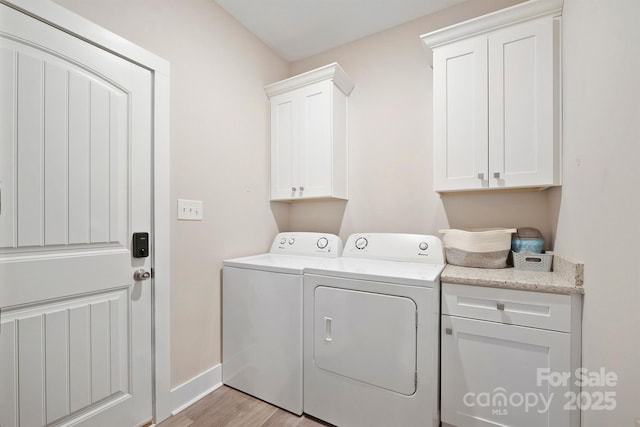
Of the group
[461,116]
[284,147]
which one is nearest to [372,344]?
[461,116]

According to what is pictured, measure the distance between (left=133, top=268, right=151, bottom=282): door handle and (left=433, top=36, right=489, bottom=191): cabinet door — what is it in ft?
6.00

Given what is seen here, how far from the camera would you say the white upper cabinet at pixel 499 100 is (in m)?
1.44

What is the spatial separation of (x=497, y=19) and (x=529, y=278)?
1.46 meters

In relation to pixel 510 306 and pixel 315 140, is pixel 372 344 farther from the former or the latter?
pixel 315 140

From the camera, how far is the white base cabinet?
117 cm

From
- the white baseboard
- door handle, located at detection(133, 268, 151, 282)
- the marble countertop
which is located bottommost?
the white baseboard

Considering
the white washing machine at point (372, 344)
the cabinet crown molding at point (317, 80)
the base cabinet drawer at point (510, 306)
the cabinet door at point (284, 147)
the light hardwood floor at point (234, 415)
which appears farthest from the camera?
the cabinet door at point (284, 147)

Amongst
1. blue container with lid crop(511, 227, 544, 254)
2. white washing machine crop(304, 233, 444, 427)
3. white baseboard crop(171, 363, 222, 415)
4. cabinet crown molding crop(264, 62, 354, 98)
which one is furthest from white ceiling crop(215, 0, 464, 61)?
white baseboard crop(171, 363, 222, 415)

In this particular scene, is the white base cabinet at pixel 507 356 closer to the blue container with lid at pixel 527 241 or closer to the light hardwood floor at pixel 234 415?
the blue container with lid at pixel 527 241

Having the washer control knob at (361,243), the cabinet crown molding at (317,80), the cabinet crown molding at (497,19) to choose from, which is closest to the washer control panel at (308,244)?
the washer control knob at (361,243)

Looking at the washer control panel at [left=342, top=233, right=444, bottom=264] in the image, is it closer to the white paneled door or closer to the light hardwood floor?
the light hardwood floor

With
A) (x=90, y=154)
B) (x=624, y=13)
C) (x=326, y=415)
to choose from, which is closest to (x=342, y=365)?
(x=326, y=415)

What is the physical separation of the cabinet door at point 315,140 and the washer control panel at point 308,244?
0.34m

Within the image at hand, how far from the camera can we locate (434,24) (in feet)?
6.55
